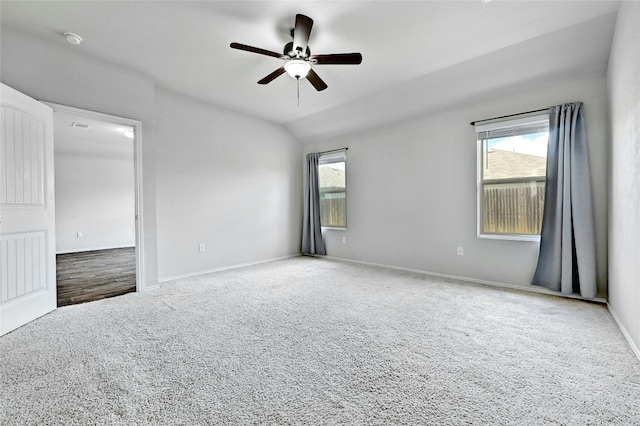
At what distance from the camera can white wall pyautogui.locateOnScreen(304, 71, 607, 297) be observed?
300 cm

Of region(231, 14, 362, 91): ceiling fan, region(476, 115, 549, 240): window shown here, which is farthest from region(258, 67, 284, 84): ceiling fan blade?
region(476, 115, 549, 240): window

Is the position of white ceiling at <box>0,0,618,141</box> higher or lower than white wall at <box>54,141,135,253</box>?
higher

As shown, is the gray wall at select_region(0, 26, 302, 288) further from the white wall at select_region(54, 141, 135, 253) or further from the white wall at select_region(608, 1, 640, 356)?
the white wall at select_region(608, 1, 640, 356)

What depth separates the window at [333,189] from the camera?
538 centimetres

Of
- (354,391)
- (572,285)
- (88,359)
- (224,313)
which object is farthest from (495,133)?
(88,359)

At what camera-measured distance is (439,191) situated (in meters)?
4.09

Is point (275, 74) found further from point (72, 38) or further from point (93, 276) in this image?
point (93, 276)

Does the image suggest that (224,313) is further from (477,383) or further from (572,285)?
(572,285)

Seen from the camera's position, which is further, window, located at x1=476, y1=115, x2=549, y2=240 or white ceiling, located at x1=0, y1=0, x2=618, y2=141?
window, located at x1=476, y1=115, x2=549, y2=240

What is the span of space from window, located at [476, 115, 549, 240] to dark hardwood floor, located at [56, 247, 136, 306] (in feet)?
15.7

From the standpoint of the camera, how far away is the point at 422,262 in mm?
4285

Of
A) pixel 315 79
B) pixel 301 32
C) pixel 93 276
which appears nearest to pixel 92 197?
pixel 93 276

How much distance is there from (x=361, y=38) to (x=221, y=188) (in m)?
3.07

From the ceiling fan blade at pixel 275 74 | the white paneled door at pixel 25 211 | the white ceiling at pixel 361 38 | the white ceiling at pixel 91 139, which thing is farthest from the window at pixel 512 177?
the white ceiling at pixel 91 139
